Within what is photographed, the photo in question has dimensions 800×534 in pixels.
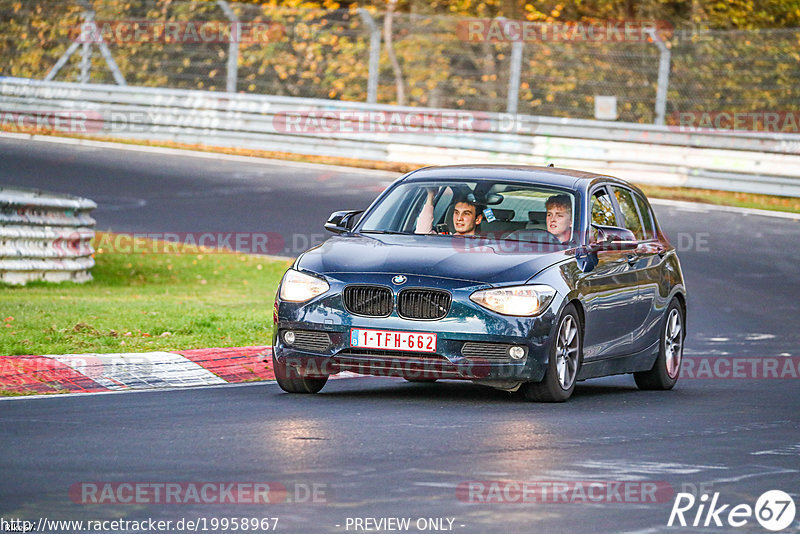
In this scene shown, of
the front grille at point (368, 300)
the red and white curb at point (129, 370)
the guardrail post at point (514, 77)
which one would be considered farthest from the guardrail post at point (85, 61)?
the front grille at point (368, 300)

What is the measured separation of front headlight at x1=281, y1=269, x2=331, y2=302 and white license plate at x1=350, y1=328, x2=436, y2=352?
0.43m

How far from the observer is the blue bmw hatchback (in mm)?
10000

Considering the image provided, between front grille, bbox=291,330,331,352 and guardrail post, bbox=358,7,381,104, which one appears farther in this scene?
guardrail post, bbox=358,7,381,104

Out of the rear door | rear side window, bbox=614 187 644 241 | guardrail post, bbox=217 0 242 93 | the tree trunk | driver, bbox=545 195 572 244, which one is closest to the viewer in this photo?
the rear door

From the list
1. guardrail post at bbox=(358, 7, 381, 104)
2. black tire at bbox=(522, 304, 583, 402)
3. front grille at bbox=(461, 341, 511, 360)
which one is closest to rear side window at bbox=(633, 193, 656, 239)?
black tire at bbox=(522, 304, 583, 402)

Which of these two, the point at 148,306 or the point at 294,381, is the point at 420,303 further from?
the point at 148,306

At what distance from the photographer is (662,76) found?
27891 mm

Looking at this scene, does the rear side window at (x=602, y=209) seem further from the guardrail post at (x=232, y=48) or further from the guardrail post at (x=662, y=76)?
the guardrail post at (x=232, y=48)

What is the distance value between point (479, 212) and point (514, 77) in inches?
708

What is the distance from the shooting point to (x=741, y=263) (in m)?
20.6

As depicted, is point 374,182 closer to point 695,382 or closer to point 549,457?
point 695,382

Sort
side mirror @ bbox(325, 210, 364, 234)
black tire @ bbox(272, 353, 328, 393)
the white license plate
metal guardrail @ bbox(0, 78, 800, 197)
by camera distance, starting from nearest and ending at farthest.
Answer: the white license plate → black tire @ bbox(272, 353, 328, 393) → side mirror @ bbox(325, 210, 364, 234) → metal guardrail @ bbox(0, 78, 800, 197)

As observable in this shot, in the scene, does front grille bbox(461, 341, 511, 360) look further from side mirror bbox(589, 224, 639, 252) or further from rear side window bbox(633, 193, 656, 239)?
rear side window bbox(633, 193, 656, 239)

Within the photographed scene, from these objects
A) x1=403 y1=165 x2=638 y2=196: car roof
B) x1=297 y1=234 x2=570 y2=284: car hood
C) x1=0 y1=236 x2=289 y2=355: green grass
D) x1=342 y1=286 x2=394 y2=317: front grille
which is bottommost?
x1=0 y1=236 x2=289 y2=355: green grass
